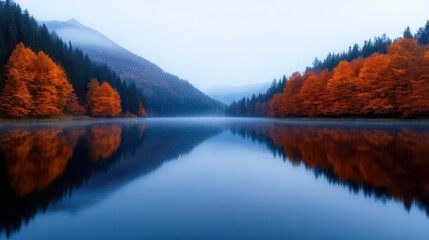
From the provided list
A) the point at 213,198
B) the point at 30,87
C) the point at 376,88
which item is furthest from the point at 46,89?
the point at 376,88

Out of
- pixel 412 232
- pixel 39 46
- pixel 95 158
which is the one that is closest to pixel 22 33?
pixel 39 46

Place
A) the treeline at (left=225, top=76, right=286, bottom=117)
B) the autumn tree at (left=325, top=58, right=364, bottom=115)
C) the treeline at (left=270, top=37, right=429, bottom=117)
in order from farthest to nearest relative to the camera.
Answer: the treeline at (left=225, top=76, right=286, bottom=117) < the autumn tree at (left=325, top=58, right=364, bottom=115) < the treeline at (left=270, top=37, right=429, bottom=117)

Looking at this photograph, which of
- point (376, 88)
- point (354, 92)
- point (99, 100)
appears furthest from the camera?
point (99, 100)

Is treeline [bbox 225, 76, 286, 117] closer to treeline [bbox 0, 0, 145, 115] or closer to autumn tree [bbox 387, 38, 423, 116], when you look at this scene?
treeline [bbox 0, 0, 145, 115]

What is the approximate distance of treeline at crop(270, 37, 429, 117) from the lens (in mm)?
51562

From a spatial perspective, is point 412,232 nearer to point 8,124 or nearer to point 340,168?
point 340,168

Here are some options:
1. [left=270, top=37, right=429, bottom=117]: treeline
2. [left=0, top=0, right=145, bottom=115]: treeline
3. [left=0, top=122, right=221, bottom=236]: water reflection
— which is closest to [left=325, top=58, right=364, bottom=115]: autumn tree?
[left=270, top=37, right=429, bottom=117]: treeline

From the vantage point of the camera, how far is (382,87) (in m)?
56.4

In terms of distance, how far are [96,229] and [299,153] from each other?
46.6ft

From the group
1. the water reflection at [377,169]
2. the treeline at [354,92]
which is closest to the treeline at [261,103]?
the treeline at [354,92]

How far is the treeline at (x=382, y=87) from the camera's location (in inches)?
2030

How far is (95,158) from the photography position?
15.8 metres

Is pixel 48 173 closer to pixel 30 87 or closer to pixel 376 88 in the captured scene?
pixel 30 87

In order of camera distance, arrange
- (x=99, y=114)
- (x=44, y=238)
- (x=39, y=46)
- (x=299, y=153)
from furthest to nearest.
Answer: (x=99, y=114) → (x=39, y=46) → (x=299, y=153) → (x=44, y=238)
